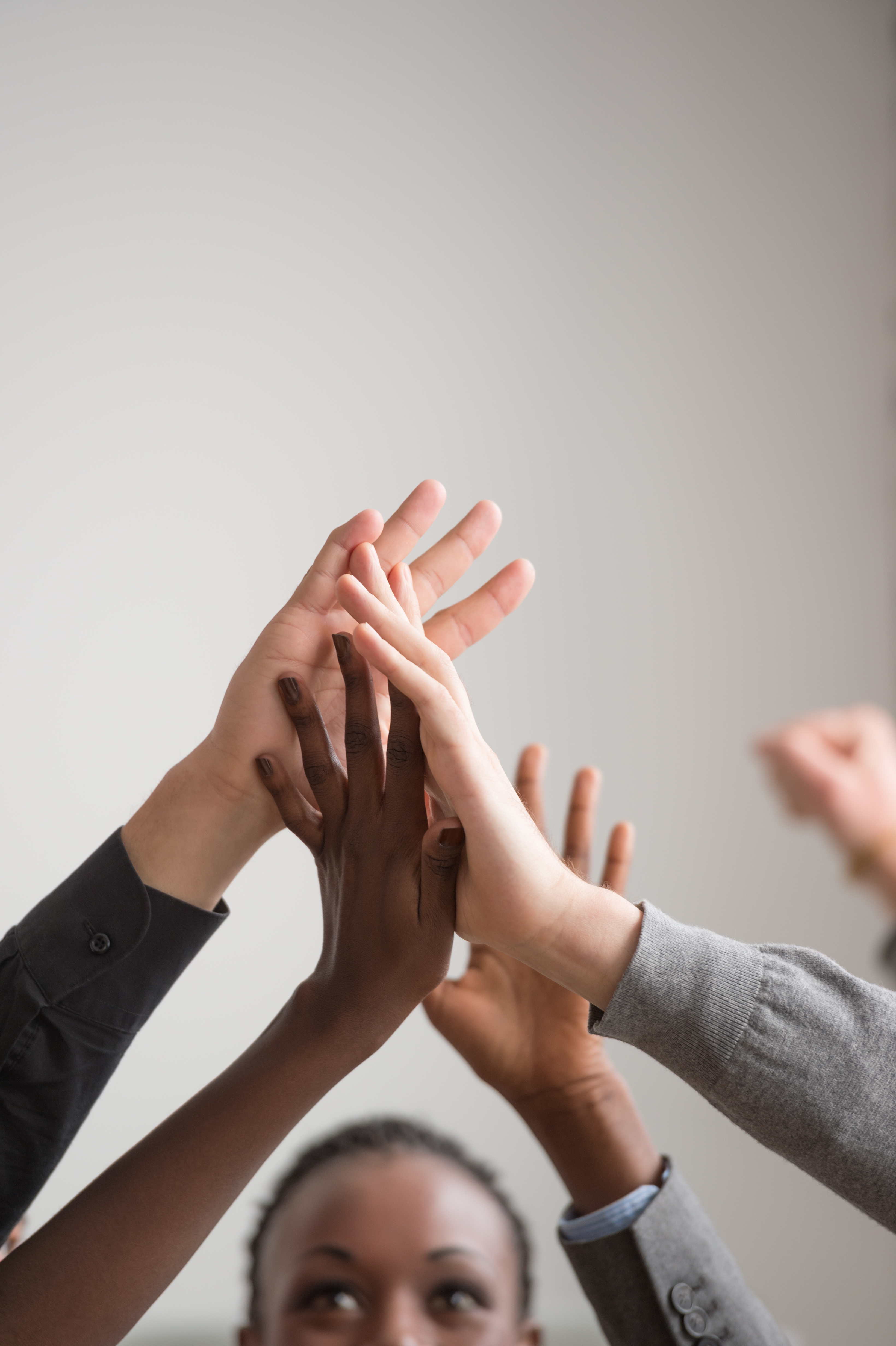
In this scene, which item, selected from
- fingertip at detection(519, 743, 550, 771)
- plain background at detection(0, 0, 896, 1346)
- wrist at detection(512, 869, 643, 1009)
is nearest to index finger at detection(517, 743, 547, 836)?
fingertip at detection(519, 743, 550, 771)

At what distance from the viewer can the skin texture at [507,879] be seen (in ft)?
2.07

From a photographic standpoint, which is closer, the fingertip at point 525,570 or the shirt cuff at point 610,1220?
the shirt cuff at point 610,1220

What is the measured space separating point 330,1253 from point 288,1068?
1.52 ft

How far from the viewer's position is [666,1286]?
0.80m

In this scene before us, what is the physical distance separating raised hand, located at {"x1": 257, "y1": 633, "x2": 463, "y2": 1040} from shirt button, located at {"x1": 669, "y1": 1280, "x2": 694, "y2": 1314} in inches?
12.3

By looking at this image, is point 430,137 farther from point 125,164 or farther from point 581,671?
point 581,671

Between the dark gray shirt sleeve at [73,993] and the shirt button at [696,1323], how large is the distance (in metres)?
0.42

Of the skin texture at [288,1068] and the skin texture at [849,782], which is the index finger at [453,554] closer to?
the skin texture at [288,1068]

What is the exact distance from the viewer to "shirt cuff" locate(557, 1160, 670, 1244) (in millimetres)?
823

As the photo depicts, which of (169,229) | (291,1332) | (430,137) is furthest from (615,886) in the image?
(430,137)

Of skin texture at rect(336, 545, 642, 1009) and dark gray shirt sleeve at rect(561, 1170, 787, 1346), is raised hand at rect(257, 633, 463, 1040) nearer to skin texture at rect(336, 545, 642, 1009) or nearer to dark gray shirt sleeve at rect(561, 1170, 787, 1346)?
skin texture at rect(336, 545, 642, 1009)

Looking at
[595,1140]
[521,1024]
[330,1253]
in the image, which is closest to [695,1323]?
[595,1140]

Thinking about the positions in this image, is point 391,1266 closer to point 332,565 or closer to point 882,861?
point 332,565

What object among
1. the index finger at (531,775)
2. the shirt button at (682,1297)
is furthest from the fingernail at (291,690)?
the shirt button at (682,1297)
